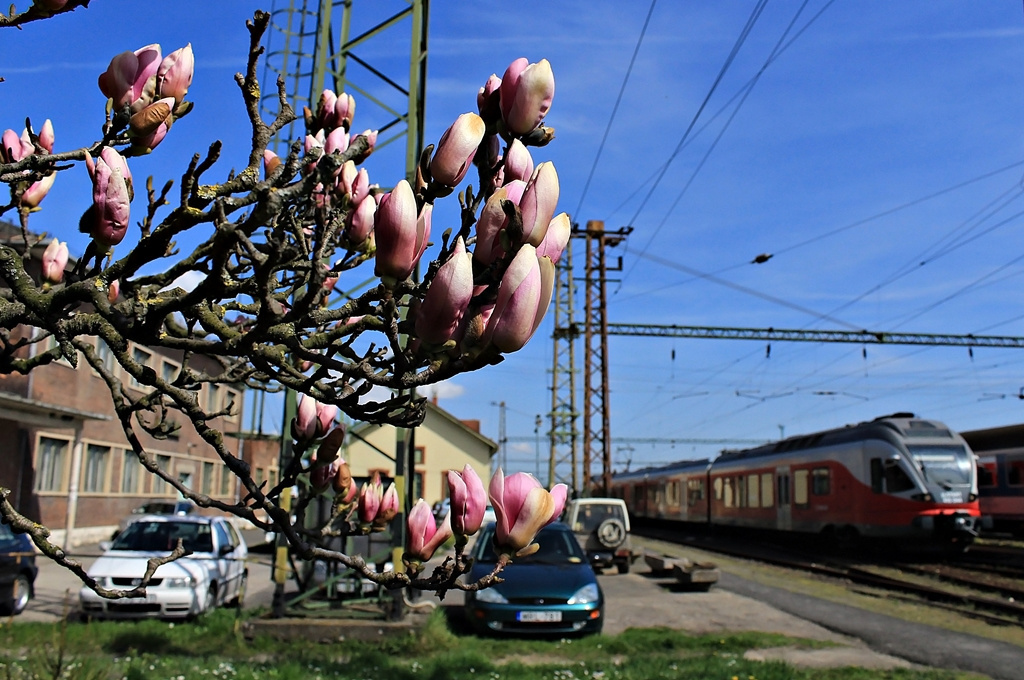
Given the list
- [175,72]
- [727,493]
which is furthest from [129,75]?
[727,493]

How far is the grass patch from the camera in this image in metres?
7.79

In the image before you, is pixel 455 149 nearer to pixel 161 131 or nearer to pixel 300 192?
pixel 300 192

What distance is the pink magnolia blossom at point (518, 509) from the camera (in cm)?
202

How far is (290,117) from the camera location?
2314 millimetres

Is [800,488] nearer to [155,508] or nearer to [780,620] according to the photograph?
[780,620]

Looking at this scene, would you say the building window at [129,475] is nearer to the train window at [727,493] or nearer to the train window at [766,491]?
the train window at [727,493]

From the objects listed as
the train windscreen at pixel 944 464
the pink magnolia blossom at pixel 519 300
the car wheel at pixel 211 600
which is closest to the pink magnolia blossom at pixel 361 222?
the pink magnolia blossom at pixel 519 300

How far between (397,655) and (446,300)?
8.54m

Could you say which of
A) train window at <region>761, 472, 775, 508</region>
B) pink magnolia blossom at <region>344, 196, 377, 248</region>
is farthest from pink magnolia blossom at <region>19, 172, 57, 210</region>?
train window at <region>761, 472, 775, 508</region>

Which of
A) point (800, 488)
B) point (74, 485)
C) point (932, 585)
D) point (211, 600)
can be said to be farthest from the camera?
point (74, 485)

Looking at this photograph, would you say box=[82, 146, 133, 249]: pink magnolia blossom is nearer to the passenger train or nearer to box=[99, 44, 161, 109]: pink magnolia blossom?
box=[99, 44, 161, 109]: pink magnolia blossom

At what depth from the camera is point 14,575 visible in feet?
38.5

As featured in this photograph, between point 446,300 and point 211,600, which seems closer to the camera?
point 446,300

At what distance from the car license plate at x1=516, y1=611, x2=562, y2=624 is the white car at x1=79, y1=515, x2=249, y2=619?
3.40 m
